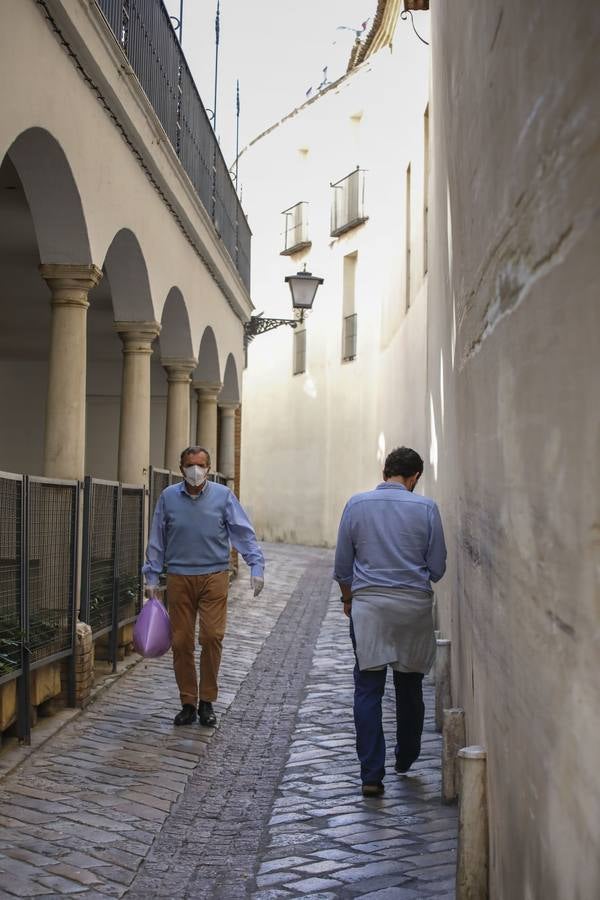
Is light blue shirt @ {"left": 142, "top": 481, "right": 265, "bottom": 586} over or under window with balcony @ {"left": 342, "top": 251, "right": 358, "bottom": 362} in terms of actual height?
under

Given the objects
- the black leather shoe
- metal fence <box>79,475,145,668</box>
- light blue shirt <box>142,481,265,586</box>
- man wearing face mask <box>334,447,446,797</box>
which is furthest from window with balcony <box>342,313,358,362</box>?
the black leather shoe

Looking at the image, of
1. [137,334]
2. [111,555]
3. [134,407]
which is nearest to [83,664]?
[111,555]

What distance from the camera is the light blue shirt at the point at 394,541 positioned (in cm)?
615

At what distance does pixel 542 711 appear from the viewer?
2.75m

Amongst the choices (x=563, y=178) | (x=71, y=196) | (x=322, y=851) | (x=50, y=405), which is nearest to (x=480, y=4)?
(x=563, y=178)

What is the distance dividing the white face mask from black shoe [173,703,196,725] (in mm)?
1368

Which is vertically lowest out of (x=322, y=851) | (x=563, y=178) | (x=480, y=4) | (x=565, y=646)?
(x=322, y=851)

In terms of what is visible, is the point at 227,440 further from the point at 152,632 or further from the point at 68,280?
the point at 152,632

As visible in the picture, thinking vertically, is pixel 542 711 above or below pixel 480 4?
below

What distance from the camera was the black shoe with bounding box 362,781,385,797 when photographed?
588 centimetres

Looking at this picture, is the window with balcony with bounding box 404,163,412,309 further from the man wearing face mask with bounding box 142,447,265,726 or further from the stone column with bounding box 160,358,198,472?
the man wearing face mask with bounding box 142,447,265,726

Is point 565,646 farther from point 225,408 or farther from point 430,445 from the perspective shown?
point 225,408

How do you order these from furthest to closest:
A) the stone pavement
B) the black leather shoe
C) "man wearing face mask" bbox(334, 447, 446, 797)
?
the black leather shoe, "man wearing face mask" bbox(334, 447, 446, 797), the stone pavement

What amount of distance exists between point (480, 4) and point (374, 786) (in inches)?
141
